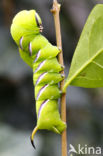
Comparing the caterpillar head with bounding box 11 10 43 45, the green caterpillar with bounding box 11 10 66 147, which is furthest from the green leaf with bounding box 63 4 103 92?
the caterpillar head with bounding box 11 10 43 45

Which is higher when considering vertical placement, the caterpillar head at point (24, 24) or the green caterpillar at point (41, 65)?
the caterpillar head at point (24, 24)

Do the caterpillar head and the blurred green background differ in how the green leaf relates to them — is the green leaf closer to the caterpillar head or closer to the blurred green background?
the caterpillar head

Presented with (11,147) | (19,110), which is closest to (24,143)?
(11,147)

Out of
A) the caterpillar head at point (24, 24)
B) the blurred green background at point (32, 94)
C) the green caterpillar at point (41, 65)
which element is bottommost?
the blurred green background at point (32, 94)

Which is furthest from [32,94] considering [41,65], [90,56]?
[90,56]

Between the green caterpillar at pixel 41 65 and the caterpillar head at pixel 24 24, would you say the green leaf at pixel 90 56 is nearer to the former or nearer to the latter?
the green caterpillar at pixel 41 65

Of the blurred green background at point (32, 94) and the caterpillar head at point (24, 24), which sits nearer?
the caterpillar head at point (24, 24)

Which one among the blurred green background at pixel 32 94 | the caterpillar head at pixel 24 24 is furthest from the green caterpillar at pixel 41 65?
the blurred green background at pixel 32 94

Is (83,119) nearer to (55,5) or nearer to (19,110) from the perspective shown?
(19,110)
